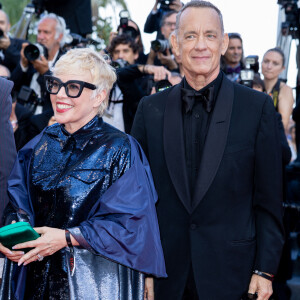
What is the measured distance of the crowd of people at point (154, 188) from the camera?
214cm

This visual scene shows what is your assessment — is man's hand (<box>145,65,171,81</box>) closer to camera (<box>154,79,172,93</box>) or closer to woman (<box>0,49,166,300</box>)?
→ camera (<box>154,79,172,93</box>)

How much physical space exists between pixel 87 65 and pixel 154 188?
25.5 inches

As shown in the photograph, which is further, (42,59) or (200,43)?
(42,59)

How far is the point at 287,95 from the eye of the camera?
5277mm

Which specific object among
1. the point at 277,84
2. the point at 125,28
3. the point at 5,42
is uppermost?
the point at 125,28

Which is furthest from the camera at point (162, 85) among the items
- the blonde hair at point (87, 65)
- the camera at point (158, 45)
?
the blonde hair at point (87, 65)

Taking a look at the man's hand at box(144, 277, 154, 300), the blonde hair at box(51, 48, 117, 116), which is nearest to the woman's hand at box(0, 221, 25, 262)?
the man's hand at box(144, 277, 154, 300)

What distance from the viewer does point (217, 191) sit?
7.79 feet

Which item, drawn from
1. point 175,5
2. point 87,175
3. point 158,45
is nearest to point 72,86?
point 87,175

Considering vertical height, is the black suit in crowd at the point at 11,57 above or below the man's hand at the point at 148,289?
above

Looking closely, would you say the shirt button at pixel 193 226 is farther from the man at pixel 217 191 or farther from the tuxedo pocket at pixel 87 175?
the tuxedo pocket at pixel 87 175

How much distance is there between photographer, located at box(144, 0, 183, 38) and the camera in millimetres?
5938

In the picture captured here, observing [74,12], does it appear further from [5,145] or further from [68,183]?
[68,183]

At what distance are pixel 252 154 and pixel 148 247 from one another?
0.68 metres
